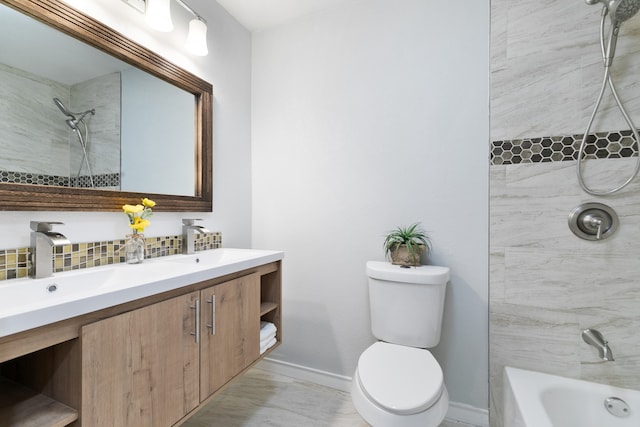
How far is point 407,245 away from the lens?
153cm

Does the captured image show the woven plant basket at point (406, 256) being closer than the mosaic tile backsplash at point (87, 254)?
No

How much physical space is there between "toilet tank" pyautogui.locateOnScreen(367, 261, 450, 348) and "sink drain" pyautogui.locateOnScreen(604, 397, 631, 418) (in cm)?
65

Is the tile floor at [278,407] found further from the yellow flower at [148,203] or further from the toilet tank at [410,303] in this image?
the yellow flower at [148,203]

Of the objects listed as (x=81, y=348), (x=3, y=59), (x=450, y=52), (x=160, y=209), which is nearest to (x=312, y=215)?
(x=160, y=209)

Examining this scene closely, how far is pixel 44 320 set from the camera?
2.17 ft

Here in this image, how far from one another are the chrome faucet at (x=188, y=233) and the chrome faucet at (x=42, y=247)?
58cm

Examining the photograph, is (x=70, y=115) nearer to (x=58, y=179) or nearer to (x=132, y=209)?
(x=58, y=179)

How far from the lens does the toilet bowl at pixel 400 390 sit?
1014 mm

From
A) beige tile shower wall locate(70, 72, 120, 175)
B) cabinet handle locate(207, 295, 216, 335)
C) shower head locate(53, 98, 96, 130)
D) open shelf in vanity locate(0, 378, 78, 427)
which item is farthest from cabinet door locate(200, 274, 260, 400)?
shower head locate(53, 98, 96, 130)

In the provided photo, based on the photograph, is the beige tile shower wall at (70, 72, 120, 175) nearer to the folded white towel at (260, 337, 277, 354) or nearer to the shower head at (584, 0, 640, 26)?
the folded white towel at (260, 337, 277, 354)

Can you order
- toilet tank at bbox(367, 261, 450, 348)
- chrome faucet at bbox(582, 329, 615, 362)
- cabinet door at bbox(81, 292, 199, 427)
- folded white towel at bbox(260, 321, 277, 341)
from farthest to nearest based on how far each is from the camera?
folded white towel at bbox(260, 321, 277, 341) < toilet tank at bbox(367, 261, 450, 348) < chrome faucet at bbox(582, 329, 615, 362) < cabinet door at bbox(81, 292, 199, 427)

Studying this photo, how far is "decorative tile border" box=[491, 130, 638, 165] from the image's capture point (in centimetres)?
125

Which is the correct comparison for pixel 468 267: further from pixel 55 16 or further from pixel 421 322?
pixel 55 16

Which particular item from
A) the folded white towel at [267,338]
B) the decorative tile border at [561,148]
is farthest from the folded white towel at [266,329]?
the decorative tile border at [561,148]
